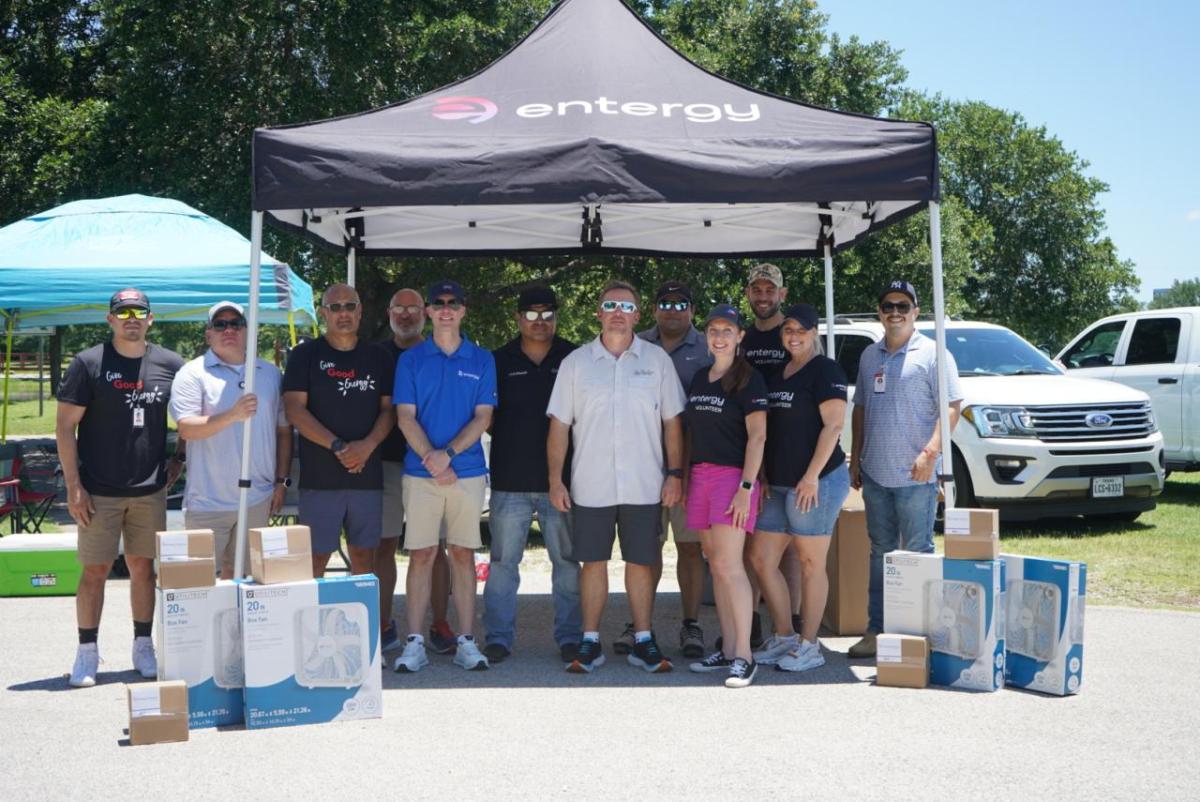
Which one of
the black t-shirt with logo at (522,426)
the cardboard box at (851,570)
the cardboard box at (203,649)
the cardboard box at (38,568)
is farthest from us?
the cardboard box at (38,568)

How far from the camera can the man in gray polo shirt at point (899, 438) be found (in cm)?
579

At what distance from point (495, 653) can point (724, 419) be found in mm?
1789

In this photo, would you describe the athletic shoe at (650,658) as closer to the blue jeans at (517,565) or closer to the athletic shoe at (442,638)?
the blue jeans at (517,565)

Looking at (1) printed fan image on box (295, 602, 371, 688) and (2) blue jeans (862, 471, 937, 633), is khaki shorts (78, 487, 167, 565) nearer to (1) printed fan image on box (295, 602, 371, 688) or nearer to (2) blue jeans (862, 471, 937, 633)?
(1) printed fan image on box (295, 602, 371, 688)

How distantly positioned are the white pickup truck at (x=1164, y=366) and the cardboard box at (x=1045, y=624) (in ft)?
24.2

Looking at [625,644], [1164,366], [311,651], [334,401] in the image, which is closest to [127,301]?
[334,401]

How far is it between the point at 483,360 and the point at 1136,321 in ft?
31.0

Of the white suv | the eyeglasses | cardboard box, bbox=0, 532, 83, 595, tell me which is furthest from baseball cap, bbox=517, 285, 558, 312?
the white suv

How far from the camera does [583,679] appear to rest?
18.4 ft

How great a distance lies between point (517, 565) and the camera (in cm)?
600

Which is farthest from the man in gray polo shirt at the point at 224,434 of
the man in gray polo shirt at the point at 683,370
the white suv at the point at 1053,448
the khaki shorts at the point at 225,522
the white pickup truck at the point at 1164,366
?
the white pickup truck at the point at 1164,366

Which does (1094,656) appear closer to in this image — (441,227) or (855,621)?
(855,621)

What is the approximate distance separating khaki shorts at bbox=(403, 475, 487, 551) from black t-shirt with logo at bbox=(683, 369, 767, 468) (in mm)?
1206

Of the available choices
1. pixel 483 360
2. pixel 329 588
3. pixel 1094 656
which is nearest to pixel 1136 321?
pixel 1094 656
